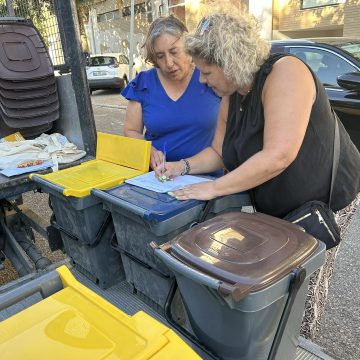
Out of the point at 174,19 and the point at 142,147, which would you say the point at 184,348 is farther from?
the point at 174,19

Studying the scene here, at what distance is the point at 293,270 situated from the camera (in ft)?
3.47

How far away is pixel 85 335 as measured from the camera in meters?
0.86

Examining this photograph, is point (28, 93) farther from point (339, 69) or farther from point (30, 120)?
point (339, 69)

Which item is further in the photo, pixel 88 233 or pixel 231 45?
pixel 88 233

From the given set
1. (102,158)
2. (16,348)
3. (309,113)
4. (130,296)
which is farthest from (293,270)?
(102,158)

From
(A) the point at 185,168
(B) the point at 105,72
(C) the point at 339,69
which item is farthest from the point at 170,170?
(B) the point at 105,72

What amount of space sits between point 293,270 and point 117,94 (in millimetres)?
14445

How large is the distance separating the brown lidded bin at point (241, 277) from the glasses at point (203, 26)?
0.67 m

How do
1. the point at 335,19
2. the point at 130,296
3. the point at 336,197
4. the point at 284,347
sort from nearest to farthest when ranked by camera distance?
the point at 284,347 < the point at 336,197 < the point at 130,296 < the point at 335,19

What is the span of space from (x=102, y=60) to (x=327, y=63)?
457 inches

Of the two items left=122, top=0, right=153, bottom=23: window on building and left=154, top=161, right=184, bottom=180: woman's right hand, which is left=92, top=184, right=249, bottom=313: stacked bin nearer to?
left=154, top=161, right=184, bottom=180: woman's right hand

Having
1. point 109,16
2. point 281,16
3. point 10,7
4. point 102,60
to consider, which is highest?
point 109,16

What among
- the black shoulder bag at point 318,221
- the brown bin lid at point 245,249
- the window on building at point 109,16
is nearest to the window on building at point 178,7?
the window on building at point 109,16

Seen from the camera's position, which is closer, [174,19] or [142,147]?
[142,147]
